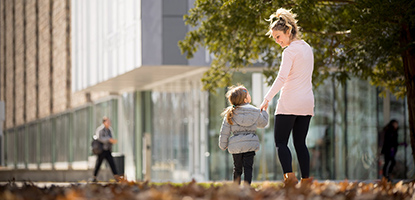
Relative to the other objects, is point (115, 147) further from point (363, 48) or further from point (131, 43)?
point (363, 48)

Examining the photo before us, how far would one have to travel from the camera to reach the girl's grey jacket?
922 cm

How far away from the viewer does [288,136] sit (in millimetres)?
8000

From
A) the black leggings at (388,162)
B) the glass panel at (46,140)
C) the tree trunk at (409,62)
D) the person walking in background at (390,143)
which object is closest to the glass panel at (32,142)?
the glass panel at (46,140)

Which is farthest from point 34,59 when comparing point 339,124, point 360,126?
point 360,126

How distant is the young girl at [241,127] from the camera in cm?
921

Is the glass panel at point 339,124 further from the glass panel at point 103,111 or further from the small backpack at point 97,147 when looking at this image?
the glass panel at point 103,111

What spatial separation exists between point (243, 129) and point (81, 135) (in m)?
28.8

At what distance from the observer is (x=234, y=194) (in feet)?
16.5

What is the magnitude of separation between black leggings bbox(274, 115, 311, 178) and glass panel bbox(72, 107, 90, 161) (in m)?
27.6

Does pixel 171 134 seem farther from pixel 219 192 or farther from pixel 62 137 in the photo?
pixel 219 192

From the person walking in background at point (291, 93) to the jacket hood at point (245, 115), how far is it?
1134 mm

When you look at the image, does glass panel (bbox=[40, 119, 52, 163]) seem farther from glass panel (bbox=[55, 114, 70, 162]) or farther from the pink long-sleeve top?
the pink long-sleeve top

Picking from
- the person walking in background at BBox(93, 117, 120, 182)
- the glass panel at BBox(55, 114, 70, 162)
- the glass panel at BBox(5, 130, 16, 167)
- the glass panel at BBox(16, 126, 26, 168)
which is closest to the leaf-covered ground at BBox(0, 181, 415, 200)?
the person walking in background at BBox(93, 117, 120, 182)

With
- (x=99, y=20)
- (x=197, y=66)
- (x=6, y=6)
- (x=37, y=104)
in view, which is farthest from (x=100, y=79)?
(x=6, y=6)
